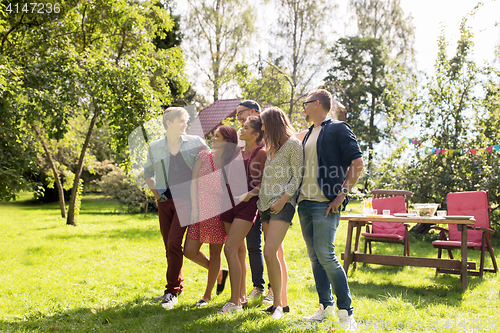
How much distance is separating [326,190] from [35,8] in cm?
715

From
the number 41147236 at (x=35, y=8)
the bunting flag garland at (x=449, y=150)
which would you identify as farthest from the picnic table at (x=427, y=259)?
the number 41147236 at (x=35, y=8)

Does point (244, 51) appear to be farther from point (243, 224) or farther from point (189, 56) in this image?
point (243, 224)

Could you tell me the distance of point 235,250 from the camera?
3146 millimetres

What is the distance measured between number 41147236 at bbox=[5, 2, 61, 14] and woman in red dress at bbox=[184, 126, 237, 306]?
19.1ft

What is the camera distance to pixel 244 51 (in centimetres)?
1894

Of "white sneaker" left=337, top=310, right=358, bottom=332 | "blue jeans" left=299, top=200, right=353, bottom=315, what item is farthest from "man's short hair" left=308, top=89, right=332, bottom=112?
"white sneaker" left=337, top=310, right=358, bottom=332

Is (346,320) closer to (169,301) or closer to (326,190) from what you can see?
(326,190)

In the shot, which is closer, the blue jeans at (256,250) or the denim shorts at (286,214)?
the denim shorts at (286,214)

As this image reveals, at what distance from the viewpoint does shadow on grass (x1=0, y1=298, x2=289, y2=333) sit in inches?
114

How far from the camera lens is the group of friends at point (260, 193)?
2.81 metres

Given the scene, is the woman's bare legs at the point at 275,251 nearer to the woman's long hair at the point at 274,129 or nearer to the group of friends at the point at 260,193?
the group of friends at the point at 260,193

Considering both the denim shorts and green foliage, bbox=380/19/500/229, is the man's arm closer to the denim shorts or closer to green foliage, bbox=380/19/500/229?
the denim shorts

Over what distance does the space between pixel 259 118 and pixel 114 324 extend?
214 cm

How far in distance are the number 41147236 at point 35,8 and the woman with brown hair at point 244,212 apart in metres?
6.08
